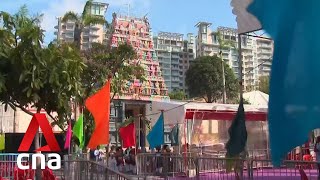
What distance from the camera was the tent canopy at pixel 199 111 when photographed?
797 inches

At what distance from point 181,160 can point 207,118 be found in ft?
20.3

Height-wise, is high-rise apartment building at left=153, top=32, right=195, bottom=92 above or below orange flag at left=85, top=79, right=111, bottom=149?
above

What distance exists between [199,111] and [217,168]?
814 centimetres

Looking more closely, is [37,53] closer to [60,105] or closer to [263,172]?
[60,105]

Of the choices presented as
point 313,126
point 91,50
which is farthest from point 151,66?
point 313,126

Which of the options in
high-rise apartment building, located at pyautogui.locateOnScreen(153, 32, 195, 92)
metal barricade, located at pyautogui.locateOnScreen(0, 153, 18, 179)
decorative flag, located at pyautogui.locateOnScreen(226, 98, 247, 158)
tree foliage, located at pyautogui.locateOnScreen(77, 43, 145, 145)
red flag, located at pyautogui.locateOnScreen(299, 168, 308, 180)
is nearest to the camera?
decorative flag, located at pyautogui.locateOnScreen(226, 98, 247, 158)

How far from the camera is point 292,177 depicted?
37.1ft

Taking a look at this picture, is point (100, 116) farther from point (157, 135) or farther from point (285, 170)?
point (157, 135)

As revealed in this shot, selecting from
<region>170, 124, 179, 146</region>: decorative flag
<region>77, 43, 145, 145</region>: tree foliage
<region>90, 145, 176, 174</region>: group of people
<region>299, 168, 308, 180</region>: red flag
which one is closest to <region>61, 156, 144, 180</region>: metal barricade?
<region>299, 168, 308, 180</region>: red flag

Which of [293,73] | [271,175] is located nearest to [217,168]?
[271,175]

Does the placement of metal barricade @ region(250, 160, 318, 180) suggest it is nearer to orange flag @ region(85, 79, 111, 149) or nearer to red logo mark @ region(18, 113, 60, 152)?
orange flag @ region(85, 79, 111, 149)

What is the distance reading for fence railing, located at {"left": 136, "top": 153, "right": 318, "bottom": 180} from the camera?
1054cm

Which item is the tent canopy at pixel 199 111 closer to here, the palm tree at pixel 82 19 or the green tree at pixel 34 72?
the palm tree at pixel 82 19

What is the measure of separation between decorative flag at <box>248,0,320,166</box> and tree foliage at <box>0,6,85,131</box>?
927cm
